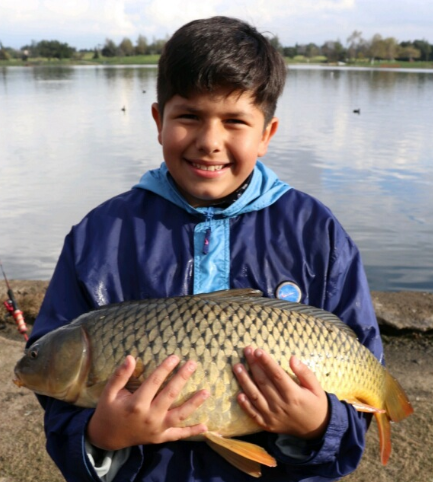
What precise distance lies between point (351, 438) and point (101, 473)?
2.26ft

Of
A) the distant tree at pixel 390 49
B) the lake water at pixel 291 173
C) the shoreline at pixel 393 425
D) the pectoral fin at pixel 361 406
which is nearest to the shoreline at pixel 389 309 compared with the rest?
the shoreline at pixel 393 425

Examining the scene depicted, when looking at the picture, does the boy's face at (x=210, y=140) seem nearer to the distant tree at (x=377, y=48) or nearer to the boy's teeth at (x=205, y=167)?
the boy's teeth at (x=205, y=167)

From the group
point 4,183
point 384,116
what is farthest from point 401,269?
point 384,116

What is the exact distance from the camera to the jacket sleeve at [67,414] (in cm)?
167

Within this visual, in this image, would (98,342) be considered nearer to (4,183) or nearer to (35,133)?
(4,183)

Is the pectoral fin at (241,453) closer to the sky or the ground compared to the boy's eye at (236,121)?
closer to the ground

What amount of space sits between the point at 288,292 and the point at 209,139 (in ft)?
1.67

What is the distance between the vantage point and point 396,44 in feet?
339

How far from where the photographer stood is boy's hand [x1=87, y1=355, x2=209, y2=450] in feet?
4.99

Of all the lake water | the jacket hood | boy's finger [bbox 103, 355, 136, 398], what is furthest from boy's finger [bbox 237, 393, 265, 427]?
the lake water

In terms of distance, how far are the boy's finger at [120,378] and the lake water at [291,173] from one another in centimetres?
500

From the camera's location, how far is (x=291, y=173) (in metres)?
10.8

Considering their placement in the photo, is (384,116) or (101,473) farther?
(384,116)

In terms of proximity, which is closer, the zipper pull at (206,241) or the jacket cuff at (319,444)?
the jacket cuff at (319,444)
